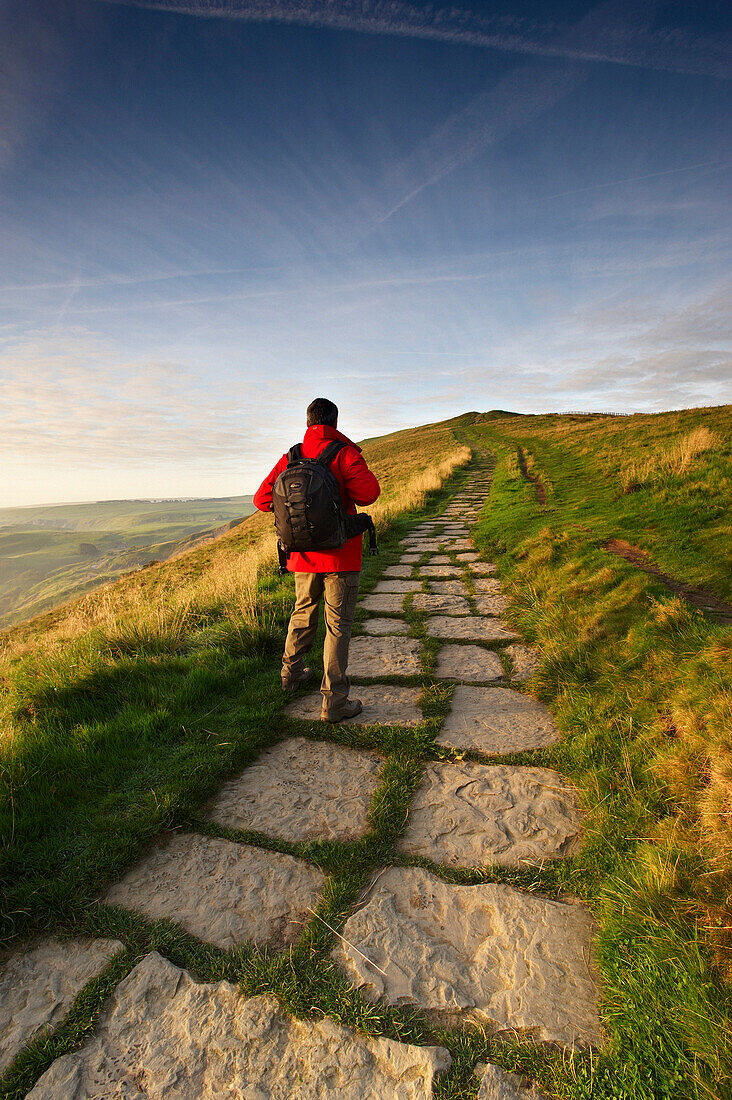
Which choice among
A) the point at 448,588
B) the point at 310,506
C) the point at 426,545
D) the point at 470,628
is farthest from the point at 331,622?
the point at 426,545

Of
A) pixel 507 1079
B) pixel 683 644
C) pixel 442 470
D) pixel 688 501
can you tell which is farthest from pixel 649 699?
pixel 442 470

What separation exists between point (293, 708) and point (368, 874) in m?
1.73

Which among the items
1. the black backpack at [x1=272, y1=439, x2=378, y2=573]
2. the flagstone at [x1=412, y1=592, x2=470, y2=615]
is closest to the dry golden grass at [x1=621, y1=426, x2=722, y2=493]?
the flagstone at [x1=412, y1=592, x2=470, y2=615]

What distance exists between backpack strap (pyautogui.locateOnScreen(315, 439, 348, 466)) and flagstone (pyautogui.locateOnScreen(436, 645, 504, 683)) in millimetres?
2109

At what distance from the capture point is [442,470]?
63.8ft

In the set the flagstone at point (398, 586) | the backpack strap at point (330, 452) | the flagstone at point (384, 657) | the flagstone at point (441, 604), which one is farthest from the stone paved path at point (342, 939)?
the flagstone at point (398, 586)

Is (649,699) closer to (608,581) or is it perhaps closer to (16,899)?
(608,581)

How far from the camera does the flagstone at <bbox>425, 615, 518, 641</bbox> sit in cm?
485

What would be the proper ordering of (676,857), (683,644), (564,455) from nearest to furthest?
(676,857), (683,644), (564,455)

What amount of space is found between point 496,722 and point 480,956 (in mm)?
1690

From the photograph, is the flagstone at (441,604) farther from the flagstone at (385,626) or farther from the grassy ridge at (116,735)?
the grassy ridge at (116,735)

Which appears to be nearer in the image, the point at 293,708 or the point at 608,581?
the point at 293,708

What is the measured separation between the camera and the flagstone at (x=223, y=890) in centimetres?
193

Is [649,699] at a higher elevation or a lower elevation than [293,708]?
higher
